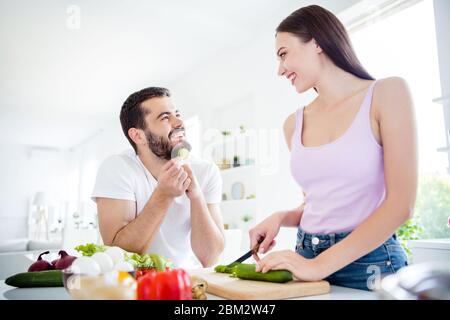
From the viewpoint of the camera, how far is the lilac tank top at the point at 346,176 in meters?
0.68

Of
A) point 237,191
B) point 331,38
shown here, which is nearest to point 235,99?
point 237,191

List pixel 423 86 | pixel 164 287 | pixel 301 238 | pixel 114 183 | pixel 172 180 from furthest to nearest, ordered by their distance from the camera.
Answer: pixel 423 86
pixel 114 183
pixel 172 180
pixel 301 238
pixel 164 287

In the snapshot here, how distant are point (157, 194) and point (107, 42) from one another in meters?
2.64

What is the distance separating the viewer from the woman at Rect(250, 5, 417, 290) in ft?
1.96

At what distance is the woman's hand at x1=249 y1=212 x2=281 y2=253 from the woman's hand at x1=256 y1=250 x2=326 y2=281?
6.6 inches

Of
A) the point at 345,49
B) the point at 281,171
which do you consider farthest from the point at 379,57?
the point at 345,49

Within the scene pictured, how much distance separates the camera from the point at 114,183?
3.91ft

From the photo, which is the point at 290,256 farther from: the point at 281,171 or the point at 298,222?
the point at 281,171

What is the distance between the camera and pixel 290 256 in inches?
24.0

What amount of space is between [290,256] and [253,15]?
2.72 m

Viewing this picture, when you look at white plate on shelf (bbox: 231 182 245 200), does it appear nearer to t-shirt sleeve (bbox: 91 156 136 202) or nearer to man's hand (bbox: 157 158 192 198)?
t-shirt sleeve (bbox: 91 156 136 202)

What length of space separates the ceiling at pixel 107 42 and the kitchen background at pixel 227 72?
11 mm

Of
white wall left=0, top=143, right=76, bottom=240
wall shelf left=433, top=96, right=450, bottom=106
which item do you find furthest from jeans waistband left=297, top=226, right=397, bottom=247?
white wall left=0, top=143, right=76, bottom=240

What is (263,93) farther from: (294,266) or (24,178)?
(24,178)
